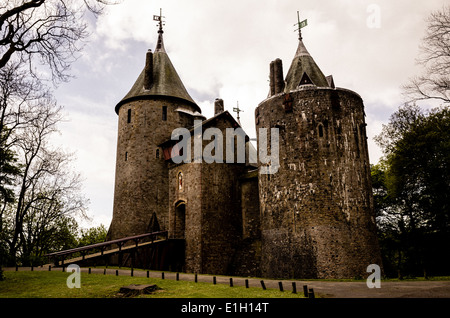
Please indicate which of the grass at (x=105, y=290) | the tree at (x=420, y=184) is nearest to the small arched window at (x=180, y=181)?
the grass at (x=105, y=290)

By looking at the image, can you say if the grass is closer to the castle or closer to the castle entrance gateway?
the castle

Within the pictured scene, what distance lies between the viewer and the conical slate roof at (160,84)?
29.8m

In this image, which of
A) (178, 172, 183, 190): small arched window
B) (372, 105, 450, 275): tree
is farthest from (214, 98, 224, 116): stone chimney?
(372, 105, 450, 275): tree

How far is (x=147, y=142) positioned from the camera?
93.9 ft

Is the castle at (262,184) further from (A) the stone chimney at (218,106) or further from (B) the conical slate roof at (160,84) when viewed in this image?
(A) the stone chimney at (218,106)

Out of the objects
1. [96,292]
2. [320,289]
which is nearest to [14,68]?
[96,292]

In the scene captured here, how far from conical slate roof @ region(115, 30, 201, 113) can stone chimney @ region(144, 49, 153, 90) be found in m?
0.17

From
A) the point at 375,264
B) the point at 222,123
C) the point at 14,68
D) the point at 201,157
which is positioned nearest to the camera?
the point at 14,68

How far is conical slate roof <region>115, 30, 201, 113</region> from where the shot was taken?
29.8 meters

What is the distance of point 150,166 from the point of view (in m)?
28.0

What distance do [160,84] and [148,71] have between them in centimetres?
143

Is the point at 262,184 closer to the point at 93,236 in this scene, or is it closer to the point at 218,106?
the point at 218,106

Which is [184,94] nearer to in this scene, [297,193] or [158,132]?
[158,132]

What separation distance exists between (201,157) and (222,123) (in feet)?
12.6
